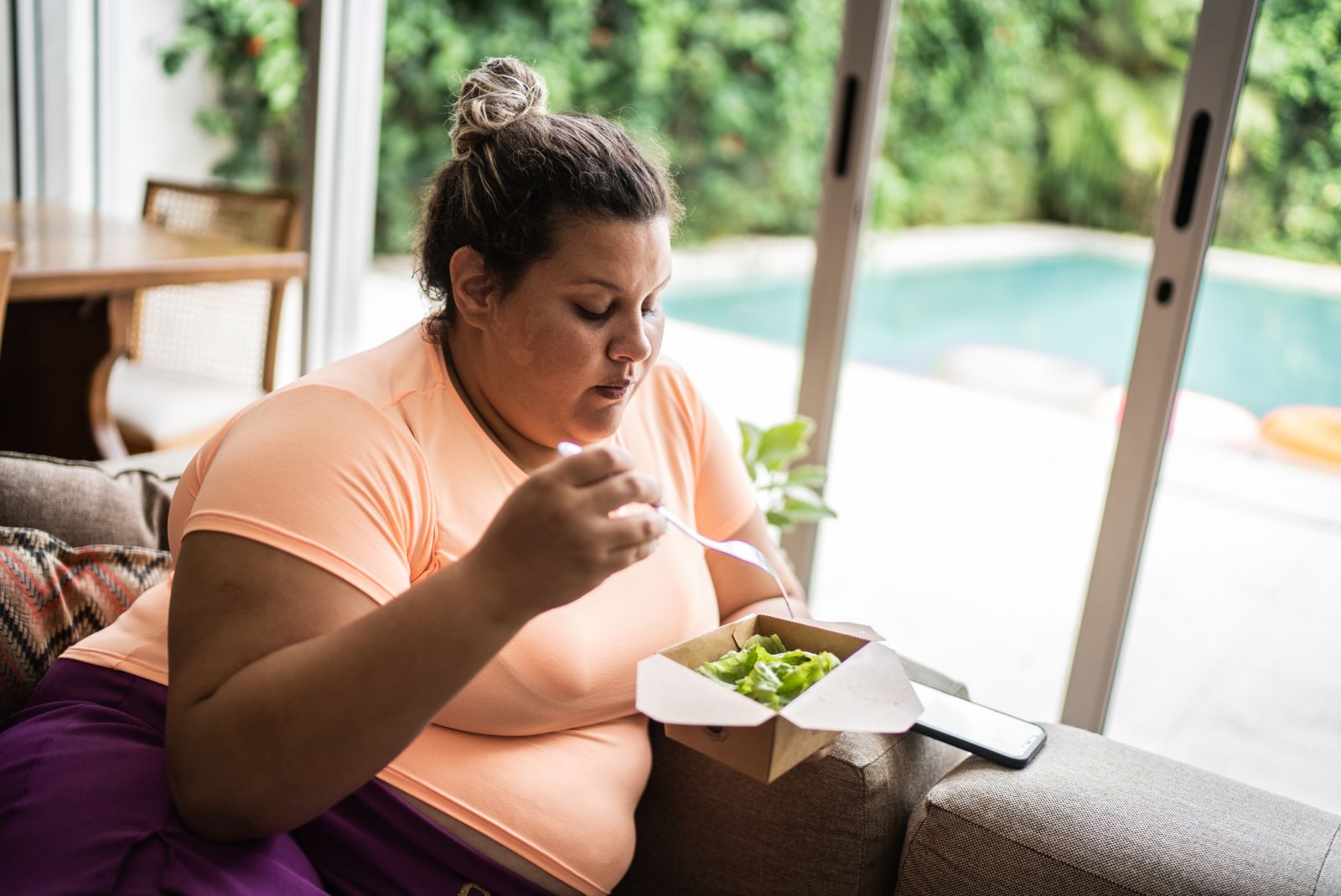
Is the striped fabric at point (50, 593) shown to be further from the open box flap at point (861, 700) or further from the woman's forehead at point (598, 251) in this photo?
the open box flap at point (861, 700)

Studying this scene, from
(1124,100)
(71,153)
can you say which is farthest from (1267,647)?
(71,153)

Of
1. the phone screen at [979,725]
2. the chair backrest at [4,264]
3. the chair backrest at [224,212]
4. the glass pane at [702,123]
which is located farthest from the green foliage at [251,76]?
the phone screen at [979,725]

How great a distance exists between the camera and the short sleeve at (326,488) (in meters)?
0.87

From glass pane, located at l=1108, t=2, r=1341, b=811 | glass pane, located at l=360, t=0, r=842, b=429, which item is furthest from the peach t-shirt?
glass pane, located at l=360, t=0, r=842, b=429

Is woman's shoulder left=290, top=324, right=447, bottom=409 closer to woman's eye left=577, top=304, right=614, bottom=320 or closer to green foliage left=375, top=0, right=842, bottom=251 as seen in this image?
woman's eye left=577, top=304, right=614, bottom=320

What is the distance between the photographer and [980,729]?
125 cm

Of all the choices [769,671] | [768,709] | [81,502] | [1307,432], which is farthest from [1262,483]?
[81,502]

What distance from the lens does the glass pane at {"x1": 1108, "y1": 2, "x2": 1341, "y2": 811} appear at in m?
2.07

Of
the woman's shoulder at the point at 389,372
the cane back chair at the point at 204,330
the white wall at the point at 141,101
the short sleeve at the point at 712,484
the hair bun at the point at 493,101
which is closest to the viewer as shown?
the woman's shoulder at the point at 389,372

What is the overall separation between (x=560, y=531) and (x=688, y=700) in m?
0.20

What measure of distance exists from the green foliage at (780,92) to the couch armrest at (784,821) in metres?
2.68

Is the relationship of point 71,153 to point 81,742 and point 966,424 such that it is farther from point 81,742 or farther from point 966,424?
point 81,742

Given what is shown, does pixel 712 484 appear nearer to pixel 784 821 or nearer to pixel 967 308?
pixel 784 821

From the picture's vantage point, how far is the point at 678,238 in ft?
4.04
